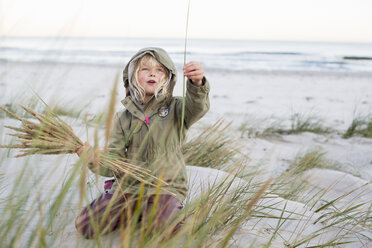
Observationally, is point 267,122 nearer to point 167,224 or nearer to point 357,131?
point 357,131

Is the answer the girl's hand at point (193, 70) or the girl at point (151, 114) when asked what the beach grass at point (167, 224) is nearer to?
the girl at point (151, 114)

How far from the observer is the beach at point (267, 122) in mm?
1032

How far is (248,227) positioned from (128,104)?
83cm

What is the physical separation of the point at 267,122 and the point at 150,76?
293 centimetres

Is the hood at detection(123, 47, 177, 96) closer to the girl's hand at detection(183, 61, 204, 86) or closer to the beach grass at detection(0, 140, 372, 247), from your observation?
the girl's hand at detection(183, 61, 204, 86)

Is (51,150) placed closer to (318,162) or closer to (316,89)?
(318,162)

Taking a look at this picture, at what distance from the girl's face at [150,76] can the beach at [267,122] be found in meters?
0.28

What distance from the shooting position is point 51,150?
3.12 ft

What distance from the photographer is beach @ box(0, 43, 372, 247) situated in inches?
40.6

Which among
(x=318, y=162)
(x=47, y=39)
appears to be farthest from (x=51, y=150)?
(x=318, y=162)

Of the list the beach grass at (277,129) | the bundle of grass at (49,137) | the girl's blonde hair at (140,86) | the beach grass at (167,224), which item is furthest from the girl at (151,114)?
the beach grass at (277,129)

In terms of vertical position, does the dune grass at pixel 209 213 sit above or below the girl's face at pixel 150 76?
below

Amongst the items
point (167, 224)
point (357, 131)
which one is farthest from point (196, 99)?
point (357, 131)

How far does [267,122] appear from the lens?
430cm
